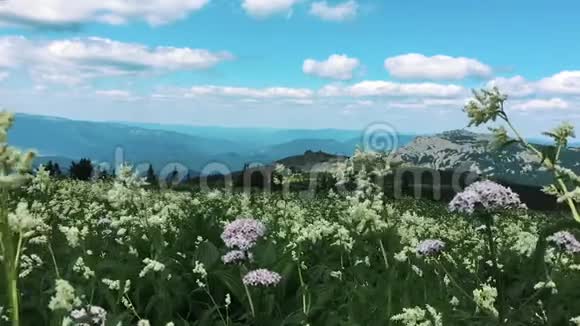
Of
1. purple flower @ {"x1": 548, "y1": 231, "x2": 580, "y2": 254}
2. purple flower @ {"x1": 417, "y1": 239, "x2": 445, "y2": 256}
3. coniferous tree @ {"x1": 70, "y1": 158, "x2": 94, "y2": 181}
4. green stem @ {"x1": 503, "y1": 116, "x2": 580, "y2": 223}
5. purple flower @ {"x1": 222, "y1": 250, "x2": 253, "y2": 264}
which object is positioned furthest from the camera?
coniferous tree @ {"x1": 70, "y1": 158, "x2": 94, "y2": 181}

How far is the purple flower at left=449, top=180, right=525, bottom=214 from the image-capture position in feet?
13.3

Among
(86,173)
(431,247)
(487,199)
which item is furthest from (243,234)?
(86,173)

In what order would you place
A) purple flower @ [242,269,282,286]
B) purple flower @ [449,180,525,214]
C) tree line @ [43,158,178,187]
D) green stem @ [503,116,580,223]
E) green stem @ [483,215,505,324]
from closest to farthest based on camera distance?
green stem @ [503,116,580,223], green stem @ [483,215,505,324], purple flower @ [449,180,525,214], purple flower @ [242,269,282,286], tree line @ [43,158,178,187]

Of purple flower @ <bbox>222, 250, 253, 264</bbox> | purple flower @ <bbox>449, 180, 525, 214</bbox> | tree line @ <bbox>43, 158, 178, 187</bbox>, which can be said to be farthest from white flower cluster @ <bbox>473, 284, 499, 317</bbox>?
tree line @ <bbox>43, 158, 178, 187</bbox>

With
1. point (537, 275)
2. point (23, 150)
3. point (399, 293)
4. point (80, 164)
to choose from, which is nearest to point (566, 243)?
point (537, 275)

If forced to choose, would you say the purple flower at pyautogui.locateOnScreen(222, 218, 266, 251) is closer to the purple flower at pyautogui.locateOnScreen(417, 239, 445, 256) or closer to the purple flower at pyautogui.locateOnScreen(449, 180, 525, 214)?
the purple flower at pyautogui.locateOnScreen(417, 239, 445, 256)

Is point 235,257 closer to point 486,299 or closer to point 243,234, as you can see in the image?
point 243,234

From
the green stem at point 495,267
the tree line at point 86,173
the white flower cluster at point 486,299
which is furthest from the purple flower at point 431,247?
the tree line at point 86,173

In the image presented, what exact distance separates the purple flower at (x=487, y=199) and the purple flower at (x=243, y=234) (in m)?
1.76

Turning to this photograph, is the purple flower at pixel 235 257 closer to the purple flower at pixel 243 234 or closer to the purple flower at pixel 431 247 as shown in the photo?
the purple flower at pixel 243 234

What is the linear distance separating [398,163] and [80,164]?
3552 cm

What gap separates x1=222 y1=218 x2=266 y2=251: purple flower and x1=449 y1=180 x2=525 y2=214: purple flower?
1760 millimetres

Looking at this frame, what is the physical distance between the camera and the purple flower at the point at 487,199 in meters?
4.07

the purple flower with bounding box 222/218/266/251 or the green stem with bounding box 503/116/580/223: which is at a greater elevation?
the green stem with bounding box 503/116/580/223
